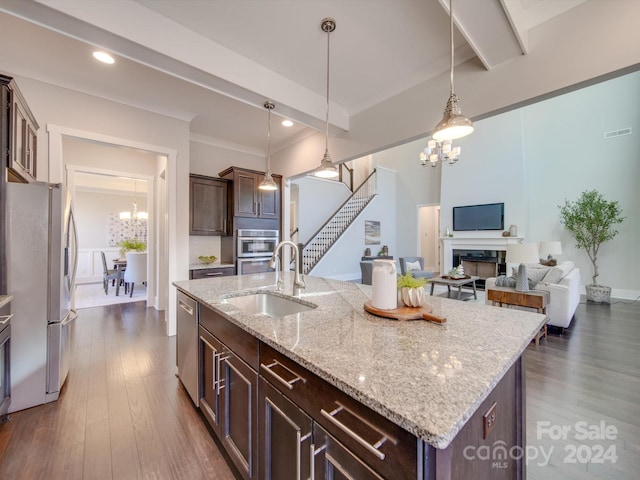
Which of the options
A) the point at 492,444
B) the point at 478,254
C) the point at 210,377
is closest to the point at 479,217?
the point at 478,254

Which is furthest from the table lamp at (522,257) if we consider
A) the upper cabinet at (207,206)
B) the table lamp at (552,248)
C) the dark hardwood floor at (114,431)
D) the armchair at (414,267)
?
the upper cabinet at (207,206)

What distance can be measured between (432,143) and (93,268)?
916 centimetres

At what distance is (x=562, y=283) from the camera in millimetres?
3814

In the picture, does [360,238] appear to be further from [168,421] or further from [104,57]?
[168,421]

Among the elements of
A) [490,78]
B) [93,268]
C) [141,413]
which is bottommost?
[141,413]

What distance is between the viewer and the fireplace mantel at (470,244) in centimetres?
680

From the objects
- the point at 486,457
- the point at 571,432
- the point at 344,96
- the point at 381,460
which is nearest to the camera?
the point at 381,460

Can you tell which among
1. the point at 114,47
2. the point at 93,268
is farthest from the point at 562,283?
the point at 93,268

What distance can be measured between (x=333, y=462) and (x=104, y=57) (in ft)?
11.9

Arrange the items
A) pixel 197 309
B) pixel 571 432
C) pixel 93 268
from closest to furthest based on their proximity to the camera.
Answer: pixel 571 432 < pixel 197 309 < pixel 93 268

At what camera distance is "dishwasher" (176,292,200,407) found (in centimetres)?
198

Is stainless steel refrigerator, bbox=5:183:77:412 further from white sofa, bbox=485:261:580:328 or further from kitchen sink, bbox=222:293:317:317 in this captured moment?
white sofa, bbox=485:261:580:328

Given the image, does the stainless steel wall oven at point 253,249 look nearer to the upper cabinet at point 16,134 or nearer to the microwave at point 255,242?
the microwave at point 255,242

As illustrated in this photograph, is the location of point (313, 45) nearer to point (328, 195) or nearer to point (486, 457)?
point (486, 457)
